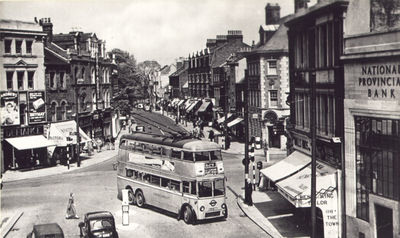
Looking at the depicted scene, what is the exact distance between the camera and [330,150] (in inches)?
776

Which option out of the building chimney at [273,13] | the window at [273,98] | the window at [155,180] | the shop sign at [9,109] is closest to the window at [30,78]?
the shop sign at [9,109]

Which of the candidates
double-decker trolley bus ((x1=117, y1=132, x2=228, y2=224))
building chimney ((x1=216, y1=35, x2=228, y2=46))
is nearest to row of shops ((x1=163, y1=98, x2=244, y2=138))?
building chimney ((x1=216, y1=35, x2=228, y2=46))

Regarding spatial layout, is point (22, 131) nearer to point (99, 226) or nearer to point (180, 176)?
point (180, 176)

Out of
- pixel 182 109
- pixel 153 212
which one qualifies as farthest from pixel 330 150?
pixel 182 109

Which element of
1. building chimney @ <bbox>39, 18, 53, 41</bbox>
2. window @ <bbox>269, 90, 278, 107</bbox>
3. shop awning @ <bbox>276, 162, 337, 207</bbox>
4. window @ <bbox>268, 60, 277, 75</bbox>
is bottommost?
shop awning @ <bbox>276, 162, 337, 207</bbox>

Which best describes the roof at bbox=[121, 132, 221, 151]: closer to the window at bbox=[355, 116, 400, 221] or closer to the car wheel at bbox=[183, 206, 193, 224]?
the car wheel at bbox=[183, 206, 193, 224]

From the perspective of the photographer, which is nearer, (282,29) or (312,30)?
(312,30)

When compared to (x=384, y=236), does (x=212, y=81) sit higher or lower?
higher

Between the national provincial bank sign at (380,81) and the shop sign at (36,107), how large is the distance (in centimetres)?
3097

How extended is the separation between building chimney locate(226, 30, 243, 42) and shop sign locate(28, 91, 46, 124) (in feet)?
114

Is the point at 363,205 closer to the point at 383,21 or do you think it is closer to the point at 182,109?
the point at 383,21

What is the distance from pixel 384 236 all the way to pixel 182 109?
2831 inches

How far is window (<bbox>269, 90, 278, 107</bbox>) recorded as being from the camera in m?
46.4

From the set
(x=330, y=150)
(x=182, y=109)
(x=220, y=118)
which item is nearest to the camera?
(x=330, y=150)
